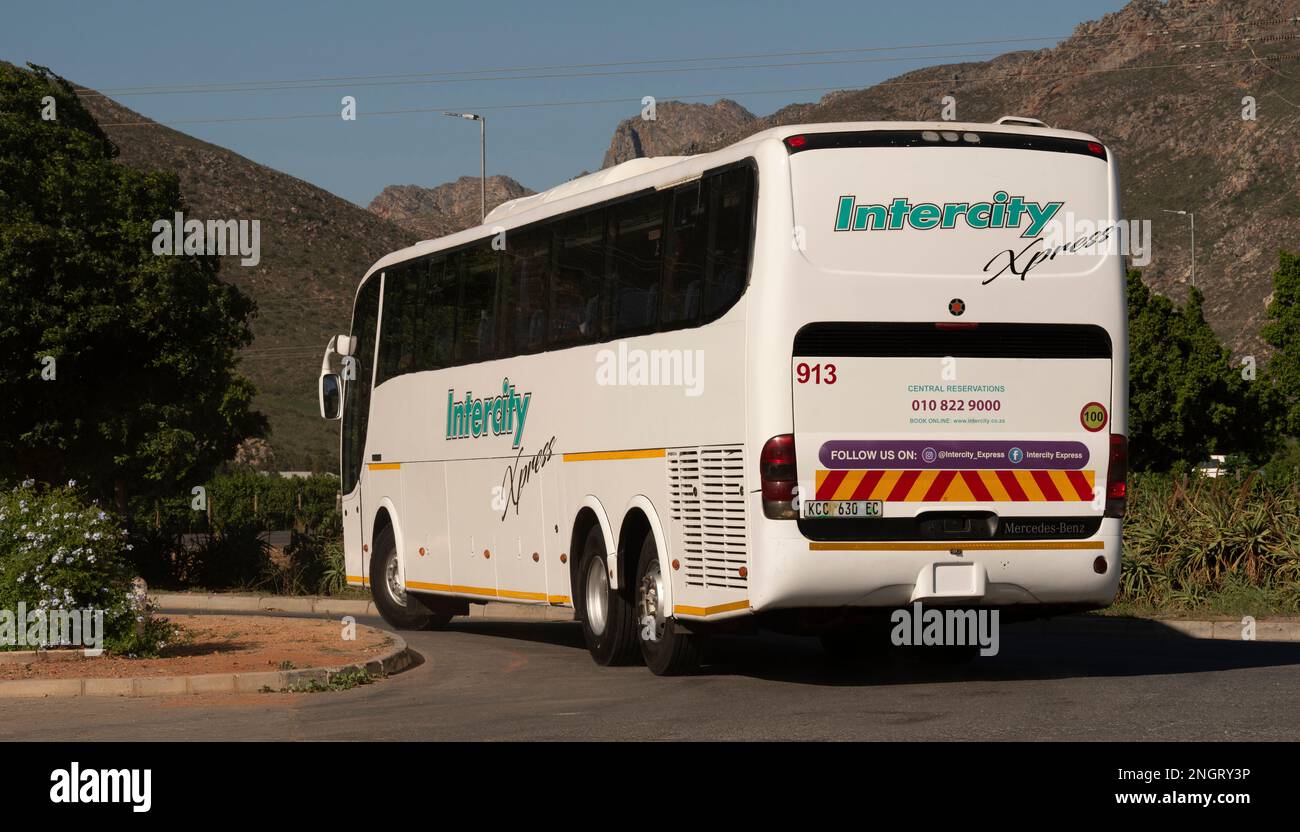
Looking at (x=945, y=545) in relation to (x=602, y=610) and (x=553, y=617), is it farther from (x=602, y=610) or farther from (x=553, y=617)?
(x=553, y=617)

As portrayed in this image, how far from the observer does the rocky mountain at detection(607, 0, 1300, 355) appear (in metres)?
102

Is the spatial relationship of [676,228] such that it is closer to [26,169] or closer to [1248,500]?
[1248,500]

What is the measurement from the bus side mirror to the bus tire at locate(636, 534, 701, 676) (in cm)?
860

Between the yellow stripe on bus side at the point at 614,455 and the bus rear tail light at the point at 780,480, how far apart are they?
179 centimetres

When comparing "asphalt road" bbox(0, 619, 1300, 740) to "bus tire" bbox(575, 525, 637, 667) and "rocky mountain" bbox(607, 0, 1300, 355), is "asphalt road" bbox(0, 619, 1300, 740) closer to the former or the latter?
"bus tire" bbox(575, 525, 637, 667)

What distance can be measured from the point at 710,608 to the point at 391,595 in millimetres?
8964

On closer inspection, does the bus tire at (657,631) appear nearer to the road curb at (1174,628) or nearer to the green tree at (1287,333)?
the road curb at (1174,628)

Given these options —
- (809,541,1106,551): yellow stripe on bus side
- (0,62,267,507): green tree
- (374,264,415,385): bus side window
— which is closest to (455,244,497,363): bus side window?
(374,264,415,385): bus side window

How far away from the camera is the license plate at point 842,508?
12984mm

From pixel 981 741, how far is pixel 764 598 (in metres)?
3.08

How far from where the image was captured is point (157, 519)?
104 feet

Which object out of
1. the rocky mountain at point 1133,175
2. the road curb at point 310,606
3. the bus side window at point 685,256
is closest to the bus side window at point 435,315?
the road curb at point 310,606
